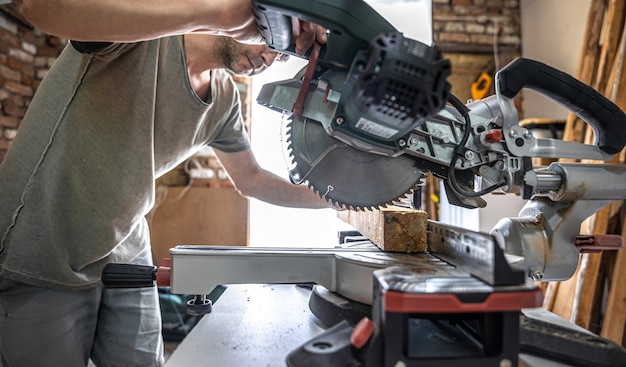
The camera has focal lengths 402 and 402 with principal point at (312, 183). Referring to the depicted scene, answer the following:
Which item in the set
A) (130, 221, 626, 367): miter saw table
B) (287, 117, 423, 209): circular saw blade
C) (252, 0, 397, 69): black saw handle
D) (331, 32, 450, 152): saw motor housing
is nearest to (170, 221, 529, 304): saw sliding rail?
(130, 221, 626, 367): miter saw table

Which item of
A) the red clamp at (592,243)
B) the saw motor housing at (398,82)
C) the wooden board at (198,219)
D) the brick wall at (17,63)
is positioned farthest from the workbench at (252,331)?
the brick wall at (17,63)

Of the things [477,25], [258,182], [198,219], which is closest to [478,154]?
[258,182]

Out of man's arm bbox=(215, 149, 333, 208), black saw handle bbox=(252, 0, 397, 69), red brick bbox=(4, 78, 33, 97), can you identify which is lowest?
man's arm bbox=(215, 149, 333, 208)

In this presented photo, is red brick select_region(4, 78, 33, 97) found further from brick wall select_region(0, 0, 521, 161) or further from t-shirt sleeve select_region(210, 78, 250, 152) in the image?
t-shirt sleeve select_region(210, 78, 250, 152)

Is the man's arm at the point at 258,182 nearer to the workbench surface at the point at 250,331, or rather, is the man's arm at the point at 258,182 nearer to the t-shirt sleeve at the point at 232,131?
the t-shirt sleeve at the point at 232,131

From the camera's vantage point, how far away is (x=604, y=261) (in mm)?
1937

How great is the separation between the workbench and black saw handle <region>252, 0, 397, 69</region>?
1.58 feet

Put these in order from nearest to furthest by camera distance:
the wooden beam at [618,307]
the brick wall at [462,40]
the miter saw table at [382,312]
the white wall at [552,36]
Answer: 1. the miter saw table at [382,312]
2. the wooden beam at [618,307]
3. the white wall at [552,36]
4. the brick wall at [462,40]

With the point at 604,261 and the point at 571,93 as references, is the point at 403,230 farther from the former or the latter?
the point at 604,261

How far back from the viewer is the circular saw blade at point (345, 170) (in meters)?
0.81

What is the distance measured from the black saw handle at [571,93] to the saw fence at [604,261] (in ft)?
4.01

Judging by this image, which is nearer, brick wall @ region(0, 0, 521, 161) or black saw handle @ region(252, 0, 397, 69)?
black saw handle @ region(252, 0, 397, 69)

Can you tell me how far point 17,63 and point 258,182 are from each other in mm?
2626

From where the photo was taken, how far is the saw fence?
1.81 m
